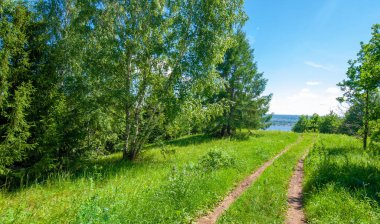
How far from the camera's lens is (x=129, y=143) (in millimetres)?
14219

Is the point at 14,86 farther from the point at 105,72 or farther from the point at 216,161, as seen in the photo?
the point at 216,161

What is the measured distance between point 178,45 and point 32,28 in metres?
6.99

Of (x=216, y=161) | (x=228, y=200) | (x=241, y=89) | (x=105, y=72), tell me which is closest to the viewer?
(x=228, y=200)

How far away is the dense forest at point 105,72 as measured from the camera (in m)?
10.2

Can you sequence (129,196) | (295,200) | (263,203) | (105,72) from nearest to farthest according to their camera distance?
(129,196) < (263,203) < (295,200) < (105,72)

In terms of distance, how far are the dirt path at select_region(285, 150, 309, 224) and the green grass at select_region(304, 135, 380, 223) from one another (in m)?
0.23

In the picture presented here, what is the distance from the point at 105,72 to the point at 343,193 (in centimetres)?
1150

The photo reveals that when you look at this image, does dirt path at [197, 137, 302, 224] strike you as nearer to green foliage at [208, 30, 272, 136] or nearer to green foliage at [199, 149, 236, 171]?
green foliage at [199, 149, 236, 171]

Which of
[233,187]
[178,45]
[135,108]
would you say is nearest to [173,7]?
[178,45]

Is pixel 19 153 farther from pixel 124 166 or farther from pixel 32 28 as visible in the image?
pixel 32 28

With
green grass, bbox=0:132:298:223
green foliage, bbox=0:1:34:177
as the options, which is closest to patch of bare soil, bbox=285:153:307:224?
green grass, bbox=0:132:298:223

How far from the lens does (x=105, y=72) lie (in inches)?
478

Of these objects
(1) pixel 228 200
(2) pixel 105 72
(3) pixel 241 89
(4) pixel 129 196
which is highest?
(3) pixel 241 89

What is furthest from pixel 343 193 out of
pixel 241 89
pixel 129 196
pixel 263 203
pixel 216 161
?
pixel 241 89
